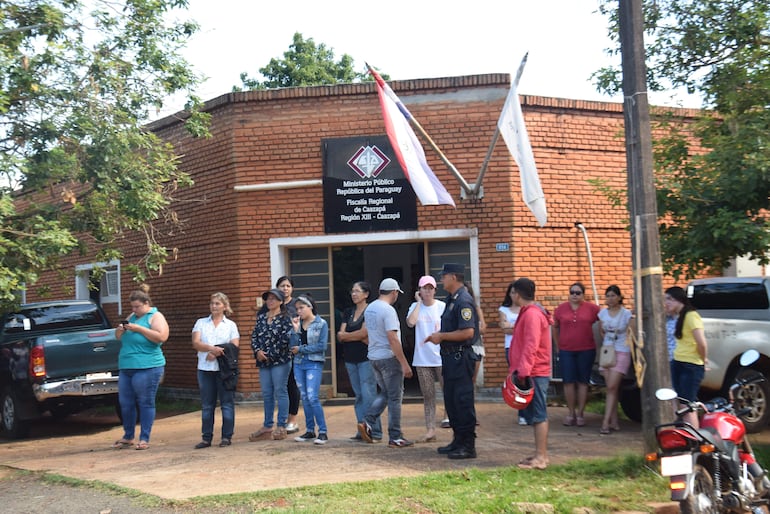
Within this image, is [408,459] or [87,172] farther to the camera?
[87,172]

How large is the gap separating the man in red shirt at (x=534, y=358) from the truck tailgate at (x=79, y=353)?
21.4 ft

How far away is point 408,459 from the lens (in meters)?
8.27

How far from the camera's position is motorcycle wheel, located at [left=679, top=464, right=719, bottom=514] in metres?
5.55

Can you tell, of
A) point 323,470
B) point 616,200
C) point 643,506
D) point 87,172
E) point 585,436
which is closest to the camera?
point 643,506

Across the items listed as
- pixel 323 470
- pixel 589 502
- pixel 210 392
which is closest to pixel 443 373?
pixel 323 470

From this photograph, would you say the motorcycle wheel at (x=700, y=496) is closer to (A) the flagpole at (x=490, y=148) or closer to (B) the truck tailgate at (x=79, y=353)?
(A) the flagpole at (x=490, y=148)

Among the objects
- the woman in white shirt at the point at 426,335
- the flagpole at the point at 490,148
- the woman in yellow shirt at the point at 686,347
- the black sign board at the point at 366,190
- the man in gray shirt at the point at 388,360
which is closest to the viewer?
the woman in yellow shirt at the point at 686,347

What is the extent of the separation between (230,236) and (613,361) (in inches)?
257

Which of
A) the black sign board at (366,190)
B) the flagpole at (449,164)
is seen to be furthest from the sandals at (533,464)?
the black sign board at (366,190)

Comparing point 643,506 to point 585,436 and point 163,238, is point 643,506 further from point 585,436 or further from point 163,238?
point 163,238

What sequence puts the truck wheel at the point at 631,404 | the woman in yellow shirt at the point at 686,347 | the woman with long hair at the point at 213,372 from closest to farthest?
the woman in yellow shirt at the point at 686,347 → the woman with long hair at the point at 213,372 → the truck wheel at the point at 631,404

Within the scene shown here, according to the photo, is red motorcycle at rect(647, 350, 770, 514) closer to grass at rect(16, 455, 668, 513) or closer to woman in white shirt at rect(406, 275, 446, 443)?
grass at rect(16, 455, 668, 513)

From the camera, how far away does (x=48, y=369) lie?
11.3 metres

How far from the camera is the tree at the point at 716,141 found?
923 cm
